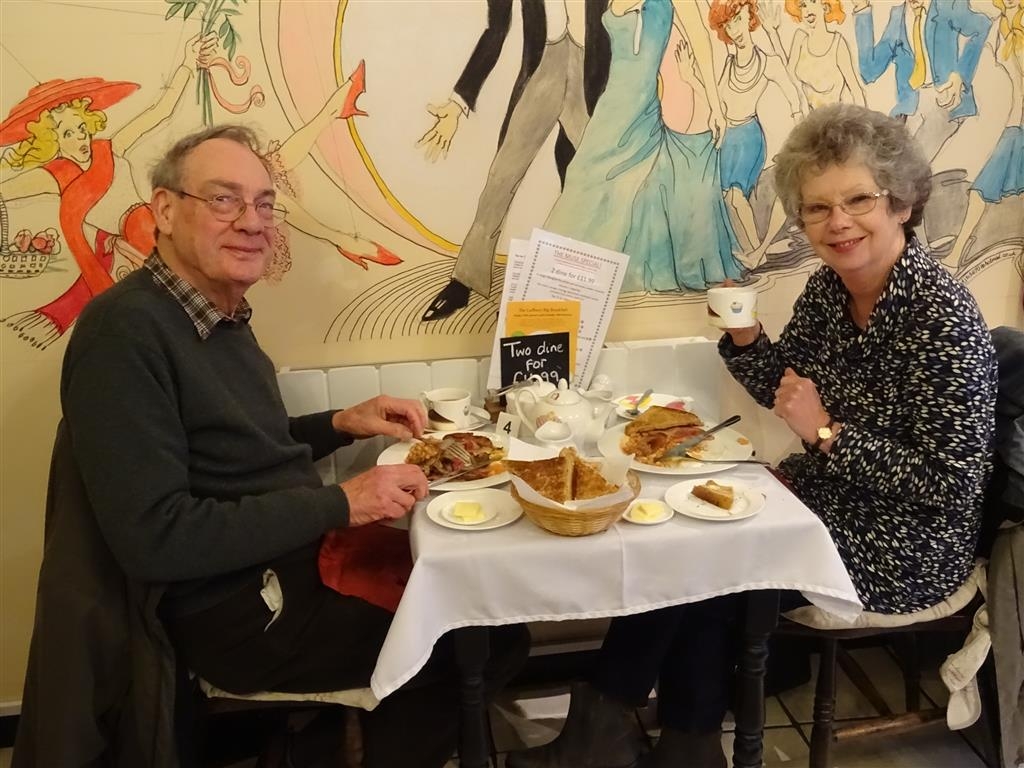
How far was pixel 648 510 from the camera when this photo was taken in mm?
1225

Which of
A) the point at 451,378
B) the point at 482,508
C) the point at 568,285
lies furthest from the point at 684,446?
the point at 451,378

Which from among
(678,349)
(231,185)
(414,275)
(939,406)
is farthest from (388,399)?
(939,406)

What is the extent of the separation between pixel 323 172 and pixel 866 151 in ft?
3.57

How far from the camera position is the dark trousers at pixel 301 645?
1268 millimetres

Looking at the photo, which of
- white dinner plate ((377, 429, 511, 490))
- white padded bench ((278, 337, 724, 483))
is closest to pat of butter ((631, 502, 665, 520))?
white dinner plate ((377, 429, 511, 490))

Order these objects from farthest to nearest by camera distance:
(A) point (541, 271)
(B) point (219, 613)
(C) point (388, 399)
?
(A) point (541, 271) < (C) point (388, 399) < (B) point (219, 613)

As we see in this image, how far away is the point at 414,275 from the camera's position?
1790mm

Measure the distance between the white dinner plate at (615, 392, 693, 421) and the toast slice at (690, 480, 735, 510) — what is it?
35cm

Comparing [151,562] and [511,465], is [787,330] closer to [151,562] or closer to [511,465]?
[511,465]

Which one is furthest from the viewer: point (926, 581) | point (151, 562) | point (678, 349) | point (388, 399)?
point (678, 349)

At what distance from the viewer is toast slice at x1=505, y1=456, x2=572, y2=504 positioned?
1.20 metres

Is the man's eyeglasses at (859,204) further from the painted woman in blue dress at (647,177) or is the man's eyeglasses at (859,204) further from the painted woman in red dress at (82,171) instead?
the painted woman in red dress at (82,171)

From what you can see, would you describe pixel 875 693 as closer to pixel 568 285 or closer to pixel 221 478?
pixel 568 285

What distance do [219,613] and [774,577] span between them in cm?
89
